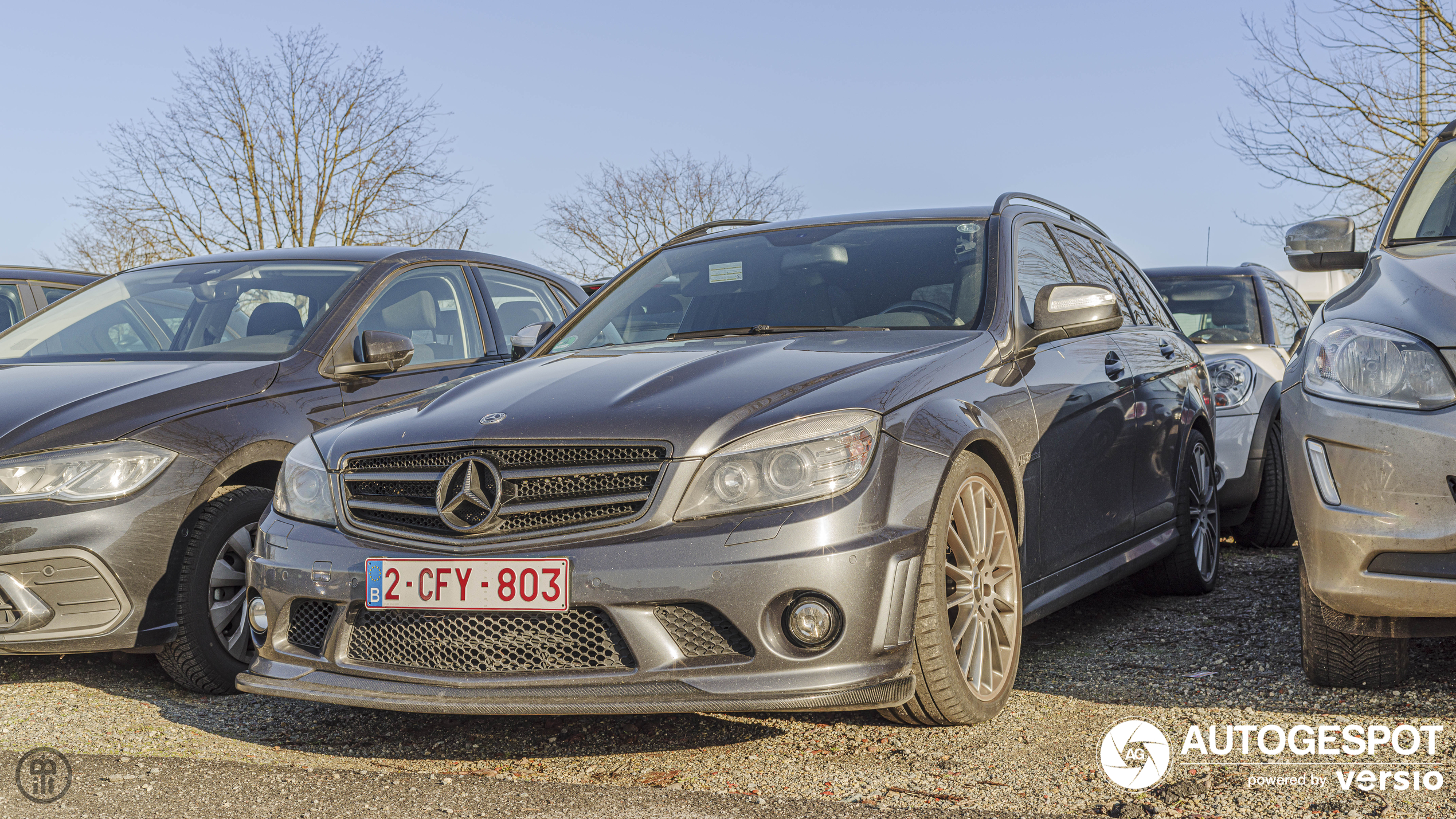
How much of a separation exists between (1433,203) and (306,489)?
12.3 ft

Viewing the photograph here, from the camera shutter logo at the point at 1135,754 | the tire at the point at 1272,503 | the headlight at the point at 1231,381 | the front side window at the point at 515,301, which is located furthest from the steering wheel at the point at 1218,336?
the camera shutter logo at the point at 1135,754

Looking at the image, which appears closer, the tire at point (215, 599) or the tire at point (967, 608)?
the tire at point (967, 608)

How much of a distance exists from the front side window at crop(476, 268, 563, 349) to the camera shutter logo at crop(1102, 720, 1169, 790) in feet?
11.8

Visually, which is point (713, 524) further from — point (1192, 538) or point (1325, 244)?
point (1192, 538)

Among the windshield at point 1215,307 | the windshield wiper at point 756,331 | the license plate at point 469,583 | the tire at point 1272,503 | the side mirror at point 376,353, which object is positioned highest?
the windshield wiper at point 756,331

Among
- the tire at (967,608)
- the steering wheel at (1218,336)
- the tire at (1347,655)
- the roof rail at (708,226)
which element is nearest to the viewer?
the tire at (967,608)

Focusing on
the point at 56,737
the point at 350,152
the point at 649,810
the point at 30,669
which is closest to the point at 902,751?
the point at 649,810

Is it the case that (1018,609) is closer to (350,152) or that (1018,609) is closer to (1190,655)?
(1190,655)

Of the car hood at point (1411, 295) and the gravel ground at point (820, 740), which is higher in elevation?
the car hood at point (1411, 295)

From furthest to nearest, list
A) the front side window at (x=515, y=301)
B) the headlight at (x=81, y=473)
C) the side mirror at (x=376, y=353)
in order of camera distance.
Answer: the front side window at (x=515, y=301) < the side mirror at (x=376, y=353) < the headlight at (x=81, y=473)

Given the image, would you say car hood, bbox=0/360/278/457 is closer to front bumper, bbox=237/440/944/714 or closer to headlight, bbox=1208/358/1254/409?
front bumper, bbox=237/440/944/714

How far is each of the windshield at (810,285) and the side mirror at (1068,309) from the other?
0.67 ft

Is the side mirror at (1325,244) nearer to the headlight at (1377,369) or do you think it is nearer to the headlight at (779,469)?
the headlight at (1377,369)

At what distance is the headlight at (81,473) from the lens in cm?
395
